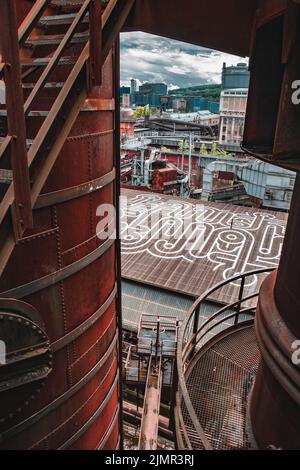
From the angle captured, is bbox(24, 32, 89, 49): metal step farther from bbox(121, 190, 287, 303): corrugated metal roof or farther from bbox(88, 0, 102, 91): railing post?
bbox(121, 190, 287, 303): corrugated metal roof

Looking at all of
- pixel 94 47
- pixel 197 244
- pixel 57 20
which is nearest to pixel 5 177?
pixel 94 47

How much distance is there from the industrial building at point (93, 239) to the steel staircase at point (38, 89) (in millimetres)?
11

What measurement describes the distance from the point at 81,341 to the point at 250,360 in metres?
2.77

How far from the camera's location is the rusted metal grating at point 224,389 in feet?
13.4

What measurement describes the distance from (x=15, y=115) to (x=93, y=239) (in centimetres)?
238

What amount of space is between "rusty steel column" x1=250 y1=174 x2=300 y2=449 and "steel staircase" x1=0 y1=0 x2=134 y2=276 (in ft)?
8.33

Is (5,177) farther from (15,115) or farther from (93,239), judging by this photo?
(93,239)

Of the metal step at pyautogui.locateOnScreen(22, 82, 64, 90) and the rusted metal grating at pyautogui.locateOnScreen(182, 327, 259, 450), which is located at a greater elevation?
the metal step at pyautogui.locateOnScreen(22, 82, 64, 90)

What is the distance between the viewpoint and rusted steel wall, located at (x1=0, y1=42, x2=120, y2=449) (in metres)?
3.54

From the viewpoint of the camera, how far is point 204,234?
19.6 meters

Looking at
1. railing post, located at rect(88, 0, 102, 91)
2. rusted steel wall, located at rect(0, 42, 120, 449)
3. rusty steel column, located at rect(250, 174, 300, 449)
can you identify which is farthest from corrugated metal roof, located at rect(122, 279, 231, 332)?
railing post, located at rect(88, 0, 102, 91)

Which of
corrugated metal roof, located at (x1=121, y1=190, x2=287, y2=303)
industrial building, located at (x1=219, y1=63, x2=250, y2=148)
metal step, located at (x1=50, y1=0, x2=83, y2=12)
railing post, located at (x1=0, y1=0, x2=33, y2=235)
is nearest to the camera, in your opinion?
railing post, located at (x1=0, y1=0, x2=33, y2=235)
